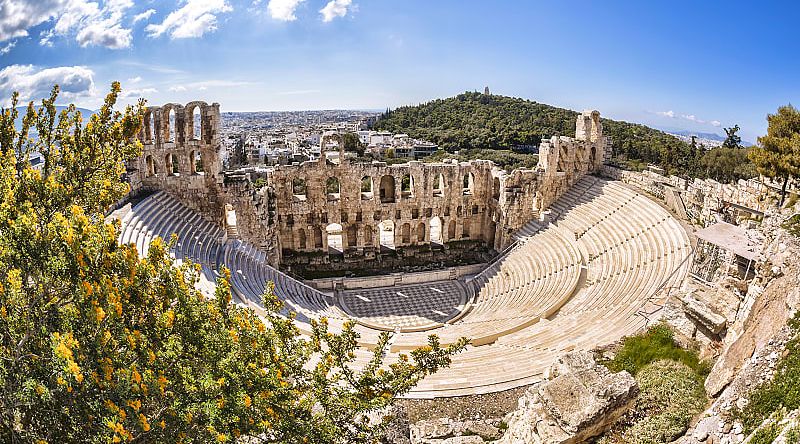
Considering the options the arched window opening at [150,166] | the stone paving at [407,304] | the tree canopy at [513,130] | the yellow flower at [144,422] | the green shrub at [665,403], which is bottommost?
the stone paving at [407,304]

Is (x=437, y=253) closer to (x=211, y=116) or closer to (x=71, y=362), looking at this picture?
(x=211, y=116)

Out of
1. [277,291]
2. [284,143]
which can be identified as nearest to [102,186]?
[277,291]

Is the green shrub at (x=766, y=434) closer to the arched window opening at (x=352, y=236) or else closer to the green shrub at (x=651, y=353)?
the green shrub at (x=651, y=353)

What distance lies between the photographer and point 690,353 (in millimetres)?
12383

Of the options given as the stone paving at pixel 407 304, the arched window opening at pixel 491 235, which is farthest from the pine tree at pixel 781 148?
the stone paving at pixel 407 304

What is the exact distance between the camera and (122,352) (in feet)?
22.8

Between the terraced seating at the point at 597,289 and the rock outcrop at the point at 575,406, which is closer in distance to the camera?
the rock outcrop at the point at 575,406

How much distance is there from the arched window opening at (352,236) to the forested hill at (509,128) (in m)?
30.4

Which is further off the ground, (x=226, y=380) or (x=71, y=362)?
(x=71, y=362)

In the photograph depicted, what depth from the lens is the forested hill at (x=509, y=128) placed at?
54.2 meters

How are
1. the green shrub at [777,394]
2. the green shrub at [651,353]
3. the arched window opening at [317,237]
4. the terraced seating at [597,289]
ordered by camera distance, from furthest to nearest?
the arched window opening at [317,237], the terraced seating at [597,289], the green shrub at [651,353], the green shrub at [777,394]

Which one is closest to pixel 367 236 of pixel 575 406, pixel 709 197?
pixel 709 197

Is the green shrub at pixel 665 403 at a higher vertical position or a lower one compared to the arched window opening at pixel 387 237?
higher

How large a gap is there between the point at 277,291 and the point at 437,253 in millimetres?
12267
